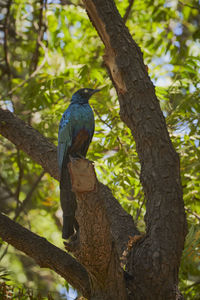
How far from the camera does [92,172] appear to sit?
2490 mm

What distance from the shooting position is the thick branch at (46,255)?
2.85 meters

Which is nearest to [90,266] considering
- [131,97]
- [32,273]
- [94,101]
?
[131,97]

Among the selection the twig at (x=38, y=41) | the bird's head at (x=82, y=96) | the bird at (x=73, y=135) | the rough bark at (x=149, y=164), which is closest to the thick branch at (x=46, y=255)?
the rough bark at (x=149, y=164)

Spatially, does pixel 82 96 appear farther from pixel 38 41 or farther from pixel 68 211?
pixel 38 41

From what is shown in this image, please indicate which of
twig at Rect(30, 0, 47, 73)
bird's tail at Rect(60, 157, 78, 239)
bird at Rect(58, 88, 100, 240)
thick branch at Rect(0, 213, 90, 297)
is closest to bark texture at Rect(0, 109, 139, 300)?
thick branch at Rect(0, 213, 90, 297)

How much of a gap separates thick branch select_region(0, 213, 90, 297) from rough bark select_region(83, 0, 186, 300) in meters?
0.38

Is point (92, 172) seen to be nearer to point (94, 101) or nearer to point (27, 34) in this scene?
point (94, 101)

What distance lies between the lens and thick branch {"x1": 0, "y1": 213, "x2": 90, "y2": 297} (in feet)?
9.36

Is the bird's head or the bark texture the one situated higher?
the bird's head

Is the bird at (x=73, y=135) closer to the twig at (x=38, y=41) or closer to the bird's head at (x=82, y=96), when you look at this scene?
the bird's head at (x=82, y=96)

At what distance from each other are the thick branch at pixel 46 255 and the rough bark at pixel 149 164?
0.38m

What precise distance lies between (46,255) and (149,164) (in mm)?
1048

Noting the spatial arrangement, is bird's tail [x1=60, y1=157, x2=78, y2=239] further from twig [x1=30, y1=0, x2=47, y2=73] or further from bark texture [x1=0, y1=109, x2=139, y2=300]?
twig [x1=30, y1=0, x2=47, y2=73]

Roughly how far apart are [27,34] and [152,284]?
6015 millimetres
